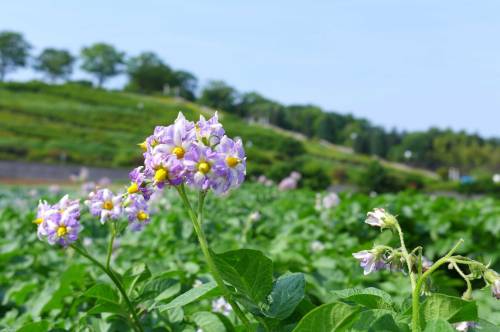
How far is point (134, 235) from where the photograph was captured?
4219 mm

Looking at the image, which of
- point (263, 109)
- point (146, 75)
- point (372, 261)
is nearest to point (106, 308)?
point (372, 261)

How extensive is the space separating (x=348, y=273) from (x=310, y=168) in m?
21.9

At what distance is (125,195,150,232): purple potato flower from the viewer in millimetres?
1622

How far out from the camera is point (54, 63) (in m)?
94.7

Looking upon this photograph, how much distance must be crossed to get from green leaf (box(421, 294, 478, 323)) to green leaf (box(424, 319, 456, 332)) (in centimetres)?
7

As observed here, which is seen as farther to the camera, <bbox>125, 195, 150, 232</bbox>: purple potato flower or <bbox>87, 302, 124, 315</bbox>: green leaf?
<bbox>125, 195, 150, 232</bbox>: purple potato flower

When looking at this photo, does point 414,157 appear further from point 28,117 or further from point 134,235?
point 134,235

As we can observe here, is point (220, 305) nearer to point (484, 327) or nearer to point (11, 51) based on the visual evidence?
point (484, 327)

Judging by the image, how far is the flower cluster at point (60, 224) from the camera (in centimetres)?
151

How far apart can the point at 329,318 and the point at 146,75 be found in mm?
104486

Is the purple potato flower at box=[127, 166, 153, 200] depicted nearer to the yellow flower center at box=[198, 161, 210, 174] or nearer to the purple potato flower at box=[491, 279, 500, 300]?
the yellow flower center at box=[198, 161, 210, 174]

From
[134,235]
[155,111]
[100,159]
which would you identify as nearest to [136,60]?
[155,111]

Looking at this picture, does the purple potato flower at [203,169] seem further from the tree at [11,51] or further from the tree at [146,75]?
the tree at [146,75]

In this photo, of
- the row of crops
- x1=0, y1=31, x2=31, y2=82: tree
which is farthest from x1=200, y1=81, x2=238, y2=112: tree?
the row of crops
